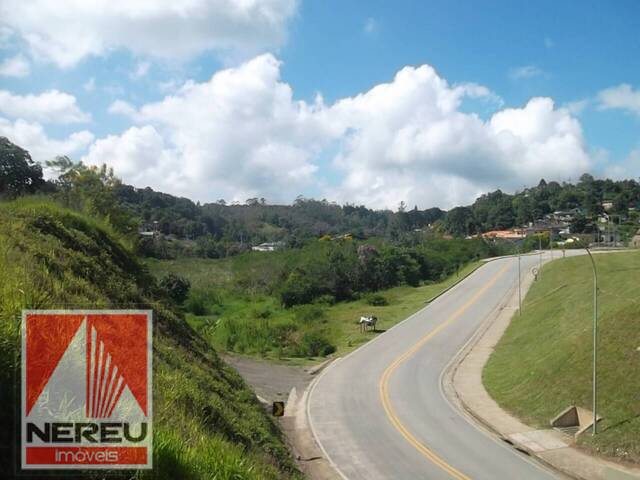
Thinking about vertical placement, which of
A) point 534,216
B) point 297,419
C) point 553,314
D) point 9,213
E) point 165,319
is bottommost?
point 297,419

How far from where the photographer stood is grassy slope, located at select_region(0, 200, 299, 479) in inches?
235

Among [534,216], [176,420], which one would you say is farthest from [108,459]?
[534,216]

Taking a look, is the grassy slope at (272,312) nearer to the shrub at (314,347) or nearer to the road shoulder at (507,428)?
the shrub at (314,347)

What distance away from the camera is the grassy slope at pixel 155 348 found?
5.98m

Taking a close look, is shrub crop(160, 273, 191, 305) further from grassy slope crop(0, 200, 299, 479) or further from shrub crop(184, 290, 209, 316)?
grassy slope crop(0, 200, 299, 479)

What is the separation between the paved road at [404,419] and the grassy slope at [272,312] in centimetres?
566

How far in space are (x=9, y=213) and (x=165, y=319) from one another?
16.9ft

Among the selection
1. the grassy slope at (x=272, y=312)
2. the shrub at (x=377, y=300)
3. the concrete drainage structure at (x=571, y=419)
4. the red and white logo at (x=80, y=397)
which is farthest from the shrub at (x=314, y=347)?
the red and white logo at (x=80, y=397)

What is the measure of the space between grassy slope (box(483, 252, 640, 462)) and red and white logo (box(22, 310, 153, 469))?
17.1 m

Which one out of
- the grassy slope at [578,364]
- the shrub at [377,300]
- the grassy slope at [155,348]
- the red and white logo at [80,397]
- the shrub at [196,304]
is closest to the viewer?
the red and white logo at [80,397]

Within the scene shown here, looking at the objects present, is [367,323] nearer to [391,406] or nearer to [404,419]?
[391,406]

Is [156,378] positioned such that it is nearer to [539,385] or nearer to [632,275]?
[539,385]

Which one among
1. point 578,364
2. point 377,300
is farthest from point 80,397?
point 377,300

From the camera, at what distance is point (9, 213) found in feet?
46.7
